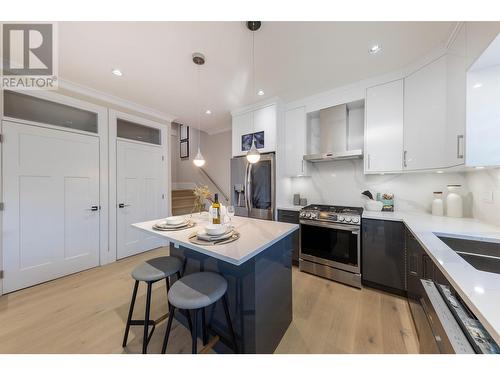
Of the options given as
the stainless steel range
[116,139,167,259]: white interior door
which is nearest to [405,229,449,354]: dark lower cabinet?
the stainless steel range

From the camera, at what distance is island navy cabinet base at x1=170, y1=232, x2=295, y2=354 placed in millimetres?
1216

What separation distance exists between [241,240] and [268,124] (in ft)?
7.38

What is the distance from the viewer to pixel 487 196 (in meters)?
1.72

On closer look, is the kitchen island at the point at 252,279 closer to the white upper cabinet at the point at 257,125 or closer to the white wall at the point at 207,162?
the white upper cabinet at the point at 257,125

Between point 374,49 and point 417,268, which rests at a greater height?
point 374,49

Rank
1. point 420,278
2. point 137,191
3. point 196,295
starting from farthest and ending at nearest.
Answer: point 137,191
point 420,278
point 196,295

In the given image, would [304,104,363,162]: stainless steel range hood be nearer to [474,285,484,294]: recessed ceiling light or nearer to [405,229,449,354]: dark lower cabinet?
[405,229,449,354]: dark lower cabinet

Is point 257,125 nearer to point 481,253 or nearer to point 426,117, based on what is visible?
point 426,117

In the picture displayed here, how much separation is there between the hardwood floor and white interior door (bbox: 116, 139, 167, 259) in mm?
888

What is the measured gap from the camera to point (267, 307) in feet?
4.35

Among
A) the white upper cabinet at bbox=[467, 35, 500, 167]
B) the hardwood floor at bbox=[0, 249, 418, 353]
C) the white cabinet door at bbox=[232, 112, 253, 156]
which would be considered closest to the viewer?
the white upper cabinet at bbox=[467, 35, 500, 167]

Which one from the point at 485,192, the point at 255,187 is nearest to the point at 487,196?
the point at 485,192
